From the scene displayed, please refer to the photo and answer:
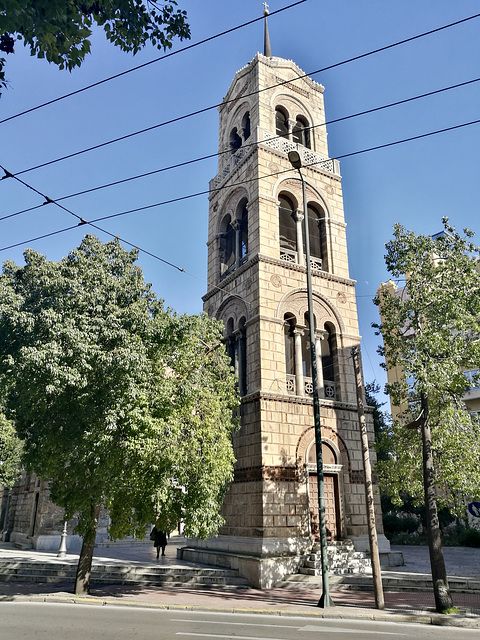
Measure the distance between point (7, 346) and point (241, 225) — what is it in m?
13.7

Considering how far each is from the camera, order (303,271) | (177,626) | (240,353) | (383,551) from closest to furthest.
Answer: (177,626), (383,551), (240,353), (303,271)

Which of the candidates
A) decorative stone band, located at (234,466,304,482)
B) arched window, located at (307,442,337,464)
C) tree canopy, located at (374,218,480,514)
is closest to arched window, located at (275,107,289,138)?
tree canopy, located at (374,218,480,514)

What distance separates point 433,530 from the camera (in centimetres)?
1262

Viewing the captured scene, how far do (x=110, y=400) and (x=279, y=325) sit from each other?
9.05m

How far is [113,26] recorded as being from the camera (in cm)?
650

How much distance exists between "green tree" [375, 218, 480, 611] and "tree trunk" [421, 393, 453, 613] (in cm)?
3

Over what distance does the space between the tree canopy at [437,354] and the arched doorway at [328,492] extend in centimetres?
448

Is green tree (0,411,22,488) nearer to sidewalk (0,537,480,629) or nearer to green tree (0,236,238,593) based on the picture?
sidewalk (0,537,480,629)

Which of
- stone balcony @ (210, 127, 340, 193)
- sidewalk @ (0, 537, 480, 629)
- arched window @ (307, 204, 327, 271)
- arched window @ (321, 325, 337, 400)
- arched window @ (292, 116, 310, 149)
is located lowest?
sidewalk @ (0, 537, 480, 629)

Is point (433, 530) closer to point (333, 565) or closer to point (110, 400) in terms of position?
point (333, 565)

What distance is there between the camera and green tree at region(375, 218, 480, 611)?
12.9m

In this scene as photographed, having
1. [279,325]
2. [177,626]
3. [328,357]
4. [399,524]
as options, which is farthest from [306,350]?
[399,524]

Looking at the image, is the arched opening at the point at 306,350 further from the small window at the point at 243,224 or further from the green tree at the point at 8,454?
the green tree at the point at 8,454

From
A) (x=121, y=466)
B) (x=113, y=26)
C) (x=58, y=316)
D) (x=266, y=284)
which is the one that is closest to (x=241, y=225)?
(x=266, y=284)
